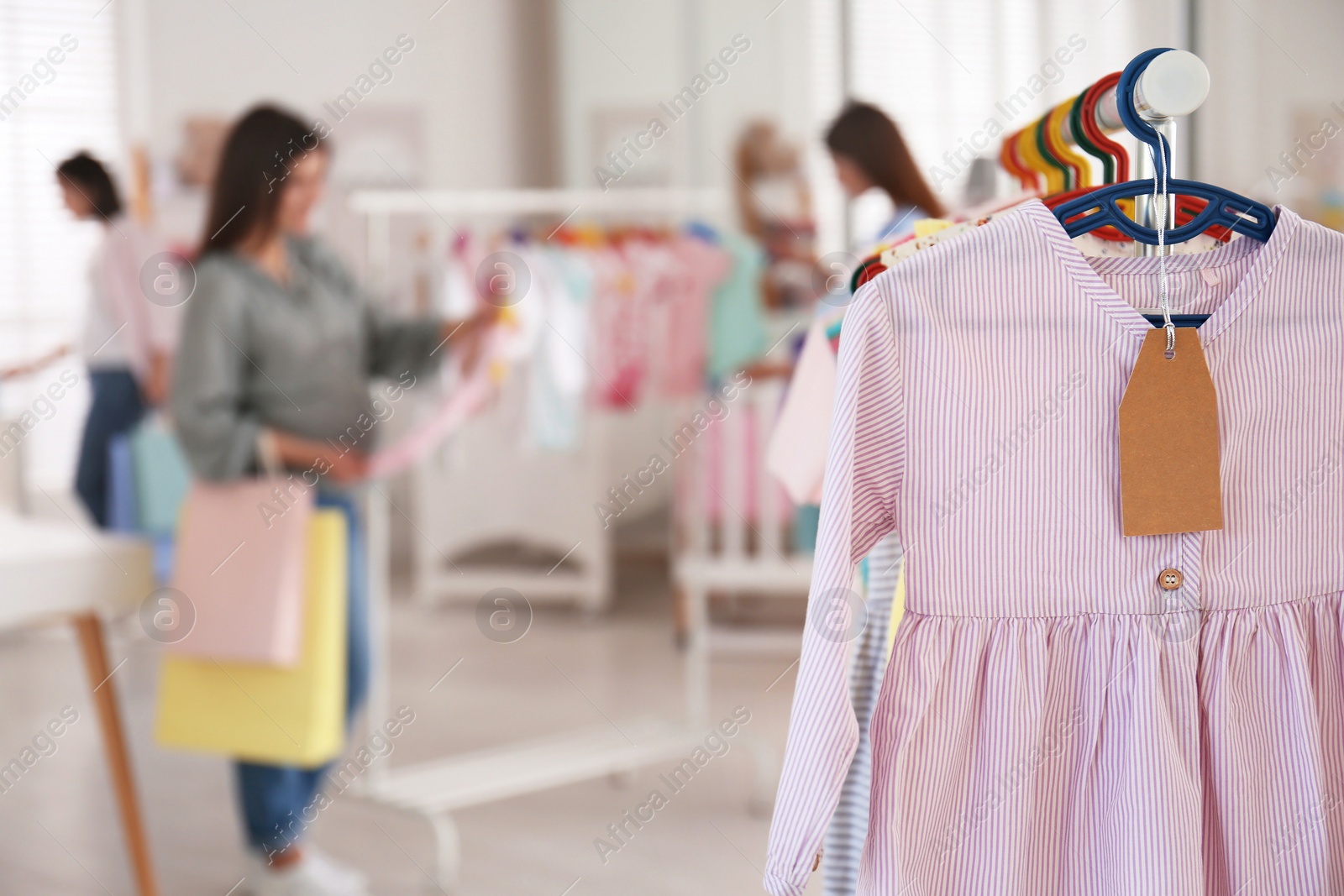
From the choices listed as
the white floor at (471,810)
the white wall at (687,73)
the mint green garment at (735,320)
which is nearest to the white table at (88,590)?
the white floor at (471,810)

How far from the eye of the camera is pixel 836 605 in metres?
0.91

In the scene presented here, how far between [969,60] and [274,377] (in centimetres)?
201

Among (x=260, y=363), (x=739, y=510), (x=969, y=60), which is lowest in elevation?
(x=739, y=510)

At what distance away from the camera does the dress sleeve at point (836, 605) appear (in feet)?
2.98

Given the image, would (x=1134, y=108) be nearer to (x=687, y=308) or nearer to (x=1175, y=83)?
(x=1175, y=83)

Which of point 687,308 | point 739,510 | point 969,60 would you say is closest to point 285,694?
point 739,510

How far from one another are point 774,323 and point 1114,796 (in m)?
3.27

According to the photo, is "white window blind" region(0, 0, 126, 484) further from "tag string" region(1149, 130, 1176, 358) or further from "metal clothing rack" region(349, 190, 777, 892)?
"tag string" region(1149, 130, 1176, 358)

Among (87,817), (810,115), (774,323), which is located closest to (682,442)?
(774,323)

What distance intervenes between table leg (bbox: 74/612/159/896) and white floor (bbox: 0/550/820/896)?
9.0 inches

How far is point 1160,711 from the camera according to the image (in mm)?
918

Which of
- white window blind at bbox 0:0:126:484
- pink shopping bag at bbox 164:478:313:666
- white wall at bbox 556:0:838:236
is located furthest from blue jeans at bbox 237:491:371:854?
white wall at bbox 556:0:838:236

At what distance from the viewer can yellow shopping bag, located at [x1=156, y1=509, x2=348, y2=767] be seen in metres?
2.07

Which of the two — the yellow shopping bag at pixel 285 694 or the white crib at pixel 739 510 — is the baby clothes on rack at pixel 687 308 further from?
the yellow shopping bag at pixel 285 694
